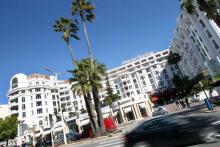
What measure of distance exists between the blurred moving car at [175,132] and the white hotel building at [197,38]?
106 ft

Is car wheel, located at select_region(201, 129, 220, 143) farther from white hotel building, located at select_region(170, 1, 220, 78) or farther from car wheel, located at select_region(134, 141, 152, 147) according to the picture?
A: white hotel building, located at select_region(170, 1, 220, 78)

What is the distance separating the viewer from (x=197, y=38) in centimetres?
5122

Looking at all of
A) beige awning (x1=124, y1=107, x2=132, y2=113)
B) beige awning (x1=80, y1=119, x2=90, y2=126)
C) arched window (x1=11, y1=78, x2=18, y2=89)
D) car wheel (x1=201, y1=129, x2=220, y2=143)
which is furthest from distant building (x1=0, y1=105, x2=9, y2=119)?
car wheel (x1=201, y1=129, x2=220, y2=143)

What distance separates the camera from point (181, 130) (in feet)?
22.3

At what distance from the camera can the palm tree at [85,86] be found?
24.6m

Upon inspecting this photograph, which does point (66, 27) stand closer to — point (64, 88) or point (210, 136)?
point (210, 136)

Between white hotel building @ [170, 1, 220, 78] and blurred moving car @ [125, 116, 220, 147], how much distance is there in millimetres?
32328

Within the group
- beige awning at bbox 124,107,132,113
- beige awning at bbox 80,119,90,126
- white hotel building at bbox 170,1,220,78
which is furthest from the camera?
beige awning at bbox 124,107,132,113

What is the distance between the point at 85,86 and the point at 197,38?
38.9 m

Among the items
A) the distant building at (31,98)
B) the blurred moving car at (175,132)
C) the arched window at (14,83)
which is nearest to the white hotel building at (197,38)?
the blurred moving car at (175,132)

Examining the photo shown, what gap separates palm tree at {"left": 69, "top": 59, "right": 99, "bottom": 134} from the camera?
2462 centimetres

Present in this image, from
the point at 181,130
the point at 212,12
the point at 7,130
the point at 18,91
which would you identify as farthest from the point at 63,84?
the point at 181,130

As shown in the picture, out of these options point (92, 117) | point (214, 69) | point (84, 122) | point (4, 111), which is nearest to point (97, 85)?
point (92, 117)

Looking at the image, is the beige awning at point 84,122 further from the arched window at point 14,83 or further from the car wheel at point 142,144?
the arched window at point 14,83
